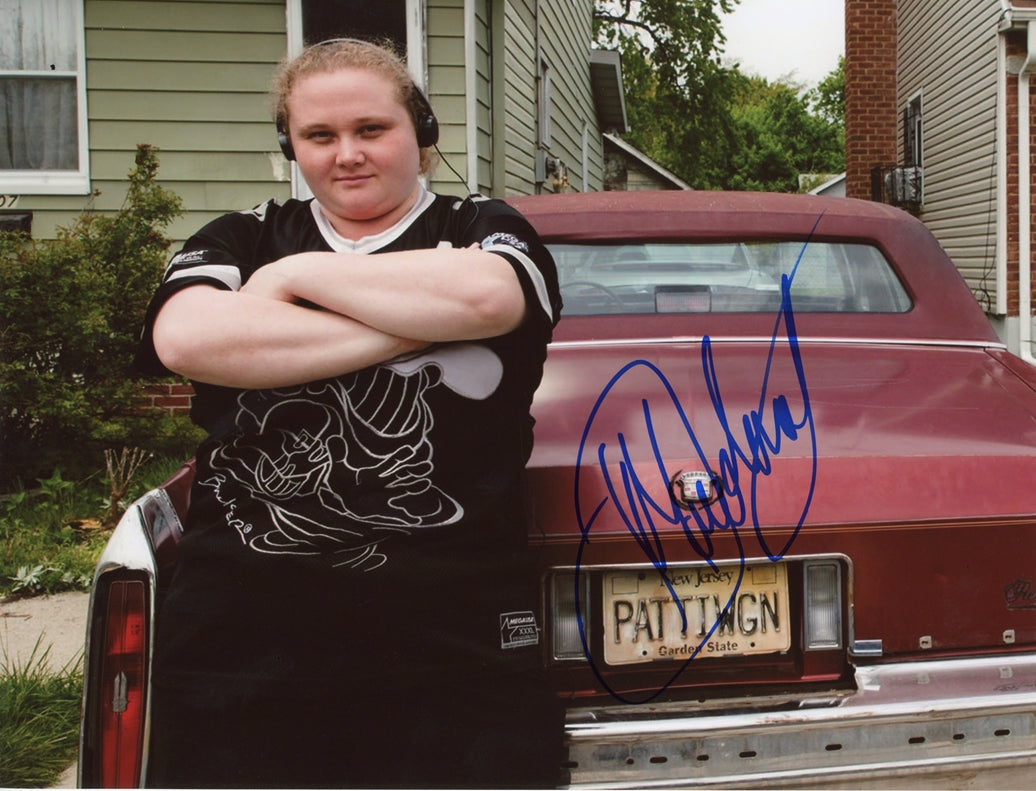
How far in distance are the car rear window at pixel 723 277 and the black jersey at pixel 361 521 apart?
1.27 m

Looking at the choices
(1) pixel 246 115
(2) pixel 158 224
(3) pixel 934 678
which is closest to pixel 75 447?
(2) pixel 158 224

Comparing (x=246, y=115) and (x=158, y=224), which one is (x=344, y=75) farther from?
(x=246, y=115)

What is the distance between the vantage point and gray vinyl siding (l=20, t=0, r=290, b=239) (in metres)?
7.31

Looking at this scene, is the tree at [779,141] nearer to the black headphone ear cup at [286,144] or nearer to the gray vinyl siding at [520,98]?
the gray vinyl siding at [520,98]

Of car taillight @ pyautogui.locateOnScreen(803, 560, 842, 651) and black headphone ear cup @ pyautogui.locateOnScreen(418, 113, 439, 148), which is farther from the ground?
black headphone ear cup @ pyautogui.locateOnScreen(418, 113, 439, 148)

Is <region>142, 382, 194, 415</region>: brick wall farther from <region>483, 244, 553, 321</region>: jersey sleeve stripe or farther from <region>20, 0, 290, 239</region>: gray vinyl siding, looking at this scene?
<region>483, 244, 553, 321</region>: jersey sleeve stripe

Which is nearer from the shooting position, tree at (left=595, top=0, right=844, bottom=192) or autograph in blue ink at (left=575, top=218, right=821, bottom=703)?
autograph in blue ink at (left=575, top=218, right=821, bottom=703)

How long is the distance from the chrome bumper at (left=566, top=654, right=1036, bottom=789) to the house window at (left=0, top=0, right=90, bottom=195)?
6653 millimetres

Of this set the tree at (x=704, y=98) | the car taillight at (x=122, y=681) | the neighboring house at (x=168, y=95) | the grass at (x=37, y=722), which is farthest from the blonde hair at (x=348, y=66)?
the tree at (x=704, y=98)

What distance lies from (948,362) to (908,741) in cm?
104

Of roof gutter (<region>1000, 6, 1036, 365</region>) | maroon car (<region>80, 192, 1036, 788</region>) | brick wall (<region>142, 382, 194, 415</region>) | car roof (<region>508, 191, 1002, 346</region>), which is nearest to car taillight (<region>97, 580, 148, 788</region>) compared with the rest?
maroon car (<region>80, 192, 1036, 788</region>)

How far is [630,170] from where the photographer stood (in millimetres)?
25234

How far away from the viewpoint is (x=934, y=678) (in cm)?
189

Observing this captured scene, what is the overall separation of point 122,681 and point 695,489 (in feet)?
3.34
